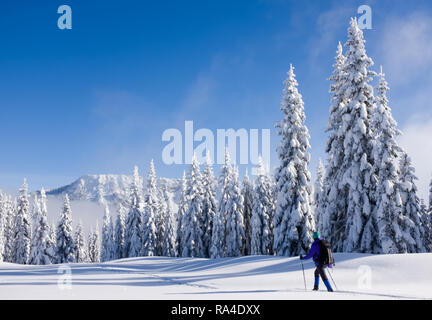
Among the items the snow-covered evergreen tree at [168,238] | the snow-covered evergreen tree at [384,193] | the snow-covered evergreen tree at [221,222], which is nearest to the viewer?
the snow-covered evergreen tree at [384,193]

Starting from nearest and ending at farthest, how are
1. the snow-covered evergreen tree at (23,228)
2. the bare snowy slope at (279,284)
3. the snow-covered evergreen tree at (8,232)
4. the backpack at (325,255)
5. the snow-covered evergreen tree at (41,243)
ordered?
1. the bare snowy slope at (279,284)
2. the backpack at (325,255)
3. the snow-covered evergreen tree at (41,243)
4. the snow-covered evergreen tree at (23,228)
5. the snow-covered evergreen tree at (8,232)

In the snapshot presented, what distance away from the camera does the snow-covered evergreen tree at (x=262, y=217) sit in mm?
41094

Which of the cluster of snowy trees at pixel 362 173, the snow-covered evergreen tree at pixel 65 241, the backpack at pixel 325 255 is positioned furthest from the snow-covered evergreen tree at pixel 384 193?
the snow-covered evergreen tree at pixel 65 241

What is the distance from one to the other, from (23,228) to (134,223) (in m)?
20.5

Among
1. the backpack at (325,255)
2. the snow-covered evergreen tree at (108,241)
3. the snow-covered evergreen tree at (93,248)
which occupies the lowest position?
the snow-covered evergreen tree at (93,248)

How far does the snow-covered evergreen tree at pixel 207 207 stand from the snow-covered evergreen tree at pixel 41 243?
24.1m

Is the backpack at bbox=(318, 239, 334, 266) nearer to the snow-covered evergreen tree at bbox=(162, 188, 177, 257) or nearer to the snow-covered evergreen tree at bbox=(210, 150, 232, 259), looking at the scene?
the snow-covered evergreen tree at bbox=(210, 150, 232, 259)

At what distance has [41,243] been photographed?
51.7m

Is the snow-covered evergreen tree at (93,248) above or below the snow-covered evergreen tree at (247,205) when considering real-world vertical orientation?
below

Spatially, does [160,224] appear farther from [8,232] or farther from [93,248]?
[93,248]

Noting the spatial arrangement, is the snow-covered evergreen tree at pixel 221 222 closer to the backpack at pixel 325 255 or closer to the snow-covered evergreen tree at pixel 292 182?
the snow-covered evergreen tree at pixel 292 182
